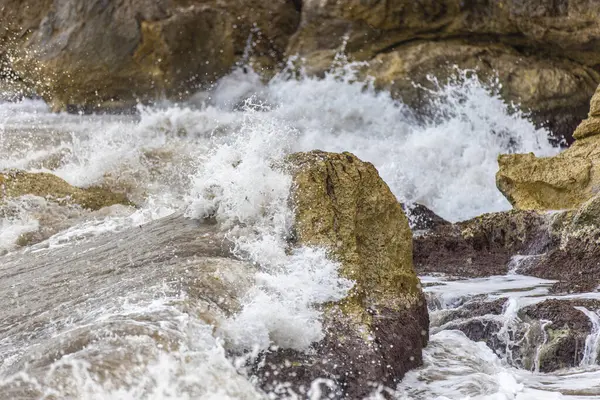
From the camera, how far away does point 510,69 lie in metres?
12.1

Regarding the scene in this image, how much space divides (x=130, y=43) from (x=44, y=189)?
5193 mm

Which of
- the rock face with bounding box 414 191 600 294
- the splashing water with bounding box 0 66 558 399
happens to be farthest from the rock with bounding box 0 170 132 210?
the rock face with bounding box 414 191 600 294

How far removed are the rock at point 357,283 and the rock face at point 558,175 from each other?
9.11 ft

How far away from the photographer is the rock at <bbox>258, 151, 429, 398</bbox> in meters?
3.79

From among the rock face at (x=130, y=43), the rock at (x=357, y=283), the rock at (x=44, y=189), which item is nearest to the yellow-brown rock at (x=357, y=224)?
the rock at (x=357, y=283)

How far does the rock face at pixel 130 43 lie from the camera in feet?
41.5

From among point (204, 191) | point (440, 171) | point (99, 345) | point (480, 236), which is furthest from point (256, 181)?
point (440, 171)

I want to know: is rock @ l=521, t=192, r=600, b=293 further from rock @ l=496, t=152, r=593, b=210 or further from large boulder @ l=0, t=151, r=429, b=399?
large boulder @ l=0, t=151, r=429, b=399

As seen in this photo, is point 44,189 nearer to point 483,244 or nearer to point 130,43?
point 483,244

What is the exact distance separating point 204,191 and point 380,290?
1190 mm

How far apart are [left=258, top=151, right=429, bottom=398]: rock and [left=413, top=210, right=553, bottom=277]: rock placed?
199 centimetres

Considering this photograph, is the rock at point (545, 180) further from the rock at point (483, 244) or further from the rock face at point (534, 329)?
the rock face at point (534, 329)

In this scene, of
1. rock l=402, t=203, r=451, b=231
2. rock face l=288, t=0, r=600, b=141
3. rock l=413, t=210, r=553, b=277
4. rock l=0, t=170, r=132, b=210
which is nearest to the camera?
rock l=413, t=210, r=553, b=277

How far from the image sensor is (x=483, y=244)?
701cm
